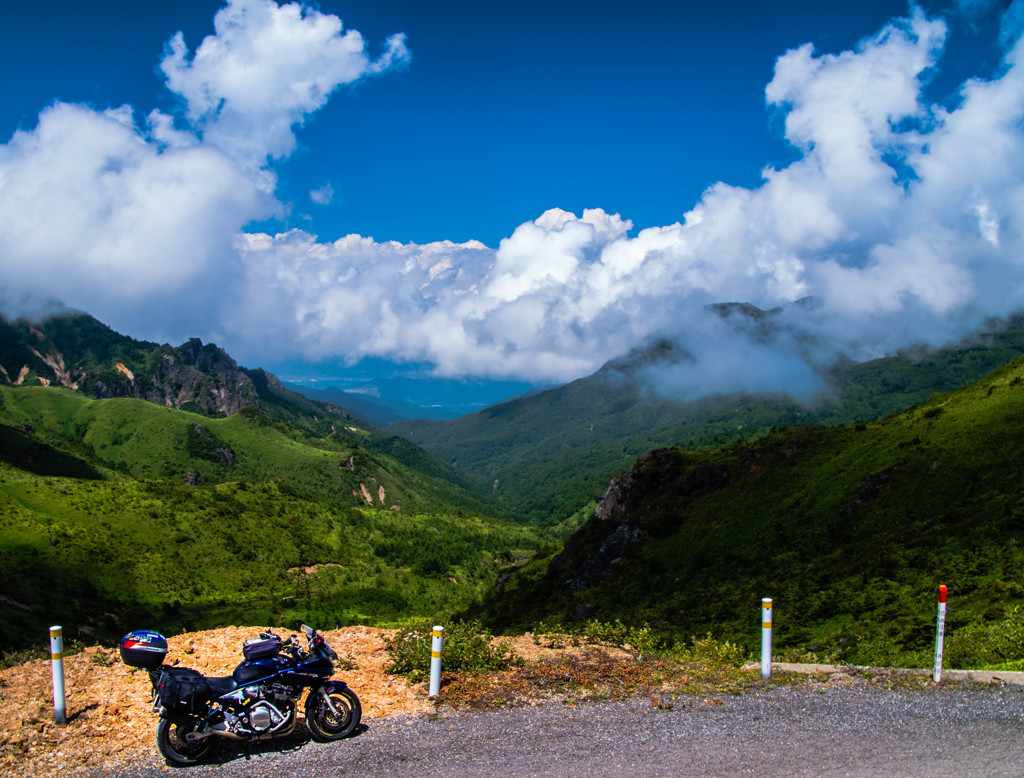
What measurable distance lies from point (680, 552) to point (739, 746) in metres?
39.2

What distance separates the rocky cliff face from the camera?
52.7 metres

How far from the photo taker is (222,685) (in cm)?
980

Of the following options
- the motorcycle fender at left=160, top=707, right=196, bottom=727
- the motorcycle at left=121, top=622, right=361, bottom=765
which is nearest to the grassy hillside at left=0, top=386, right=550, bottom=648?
the motorcycle at left=121, top=622, right=361, bottom=765

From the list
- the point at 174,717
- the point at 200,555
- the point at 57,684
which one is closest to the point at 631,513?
the point at 174,717

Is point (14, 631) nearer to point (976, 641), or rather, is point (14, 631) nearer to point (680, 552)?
point (680, 552)

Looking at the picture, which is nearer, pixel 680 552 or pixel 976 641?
pixel 976 641

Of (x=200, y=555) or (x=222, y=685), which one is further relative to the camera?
(x=200, y=555)

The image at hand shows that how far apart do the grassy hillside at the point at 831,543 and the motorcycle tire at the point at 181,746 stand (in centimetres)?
1665

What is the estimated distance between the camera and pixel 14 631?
42.5m

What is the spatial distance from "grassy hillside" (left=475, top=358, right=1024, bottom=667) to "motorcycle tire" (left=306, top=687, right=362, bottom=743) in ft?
46.6

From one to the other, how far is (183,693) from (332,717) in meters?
2.57

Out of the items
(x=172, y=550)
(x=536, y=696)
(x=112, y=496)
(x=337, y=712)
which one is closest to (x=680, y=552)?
(x=536, y=696)

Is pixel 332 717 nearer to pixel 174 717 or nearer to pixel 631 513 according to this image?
pixel 174 717

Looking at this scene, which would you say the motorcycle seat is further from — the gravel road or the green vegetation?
the green vegetation
